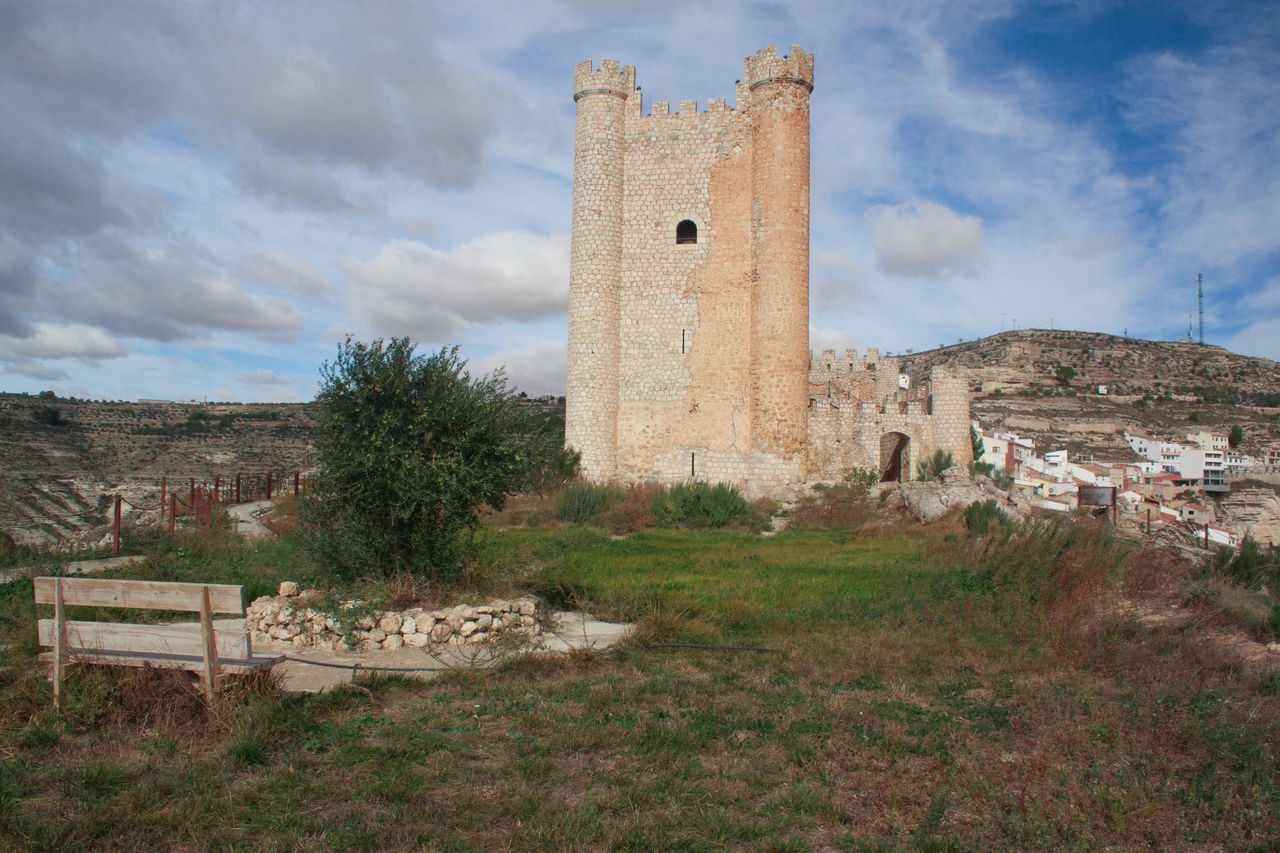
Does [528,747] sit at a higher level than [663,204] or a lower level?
lower

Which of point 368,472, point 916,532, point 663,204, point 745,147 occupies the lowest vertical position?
point 916,532

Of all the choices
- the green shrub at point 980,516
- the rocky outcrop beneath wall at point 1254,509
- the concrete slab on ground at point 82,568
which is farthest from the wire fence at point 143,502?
the rocky outcrop beneath wall at point 1254,509

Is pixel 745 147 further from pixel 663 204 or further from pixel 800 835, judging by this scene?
pixel 800 835

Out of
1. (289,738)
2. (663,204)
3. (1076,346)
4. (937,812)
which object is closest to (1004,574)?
(937,812)

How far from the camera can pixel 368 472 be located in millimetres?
8688

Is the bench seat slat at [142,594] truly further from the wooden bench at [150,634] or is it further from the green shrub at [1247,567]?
the green shrub at [1247,567]

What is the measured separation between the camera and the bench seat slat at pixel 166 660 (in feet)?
18.0

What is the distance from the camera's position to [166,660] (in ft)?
18.1

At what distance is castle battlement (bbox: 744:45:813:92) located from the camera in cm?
2355

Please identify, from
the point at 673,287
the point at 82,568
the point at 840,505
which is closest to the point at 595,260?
the point at 673,287

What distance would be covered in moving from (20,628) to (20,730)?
3.21 m

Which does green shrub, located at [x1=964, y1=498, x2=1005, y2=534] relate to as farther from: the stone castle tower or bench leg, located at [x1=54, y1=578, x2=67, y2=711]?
bench leg, located at [x1=54, y1=578, x2=67, y2=711]

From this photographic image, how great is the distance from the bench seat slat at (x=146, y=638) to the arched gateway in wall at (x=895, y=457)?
21298 millimetres

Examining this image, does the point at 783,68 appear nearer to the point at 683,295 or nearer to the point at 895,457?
the point at 683,295
